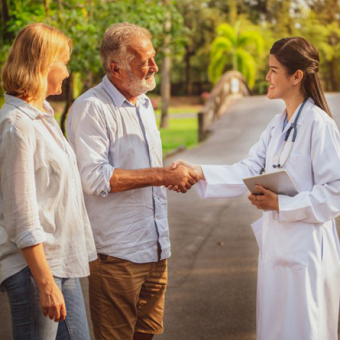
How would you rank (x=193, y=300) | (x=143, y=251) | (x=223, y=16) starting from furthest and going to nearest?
(x=223, y=16) < (x=193, y=300) < (x=143, y=251)

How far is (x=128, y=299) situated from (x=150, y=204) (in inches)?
21.7

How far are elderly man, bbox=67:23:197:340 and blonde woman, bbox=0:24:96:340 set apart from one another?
2.20ft

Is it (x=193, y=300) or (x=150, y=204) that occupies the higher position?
(x=150, y=204)

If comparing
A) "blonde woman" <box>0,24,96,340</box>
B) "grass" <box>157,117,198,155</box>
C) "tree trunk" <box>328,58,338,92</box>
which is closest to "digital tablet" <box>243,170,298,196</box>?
"blonde woman" <box>0,24,96,340</box>

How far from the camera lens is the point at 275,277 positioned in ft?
11.4

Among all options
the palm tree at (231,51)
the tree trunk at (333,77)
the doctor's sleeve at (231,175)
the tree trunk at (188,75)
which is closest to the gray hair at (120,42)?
the doctor's sleeve at (231,175)

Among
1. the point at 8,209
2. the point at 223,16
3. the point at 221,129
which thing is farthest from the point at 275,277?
the point at 223,16

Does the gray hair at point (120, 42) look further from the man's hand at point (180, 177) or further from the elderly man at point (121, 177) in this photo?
the man's hand at point (180, 177)

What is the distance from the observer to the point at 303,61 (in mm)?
3436

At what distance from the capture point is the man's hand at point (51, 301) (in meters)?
2.54

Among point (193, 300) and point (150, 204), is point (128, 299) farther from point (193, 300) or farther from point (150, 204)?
point (193, 300)

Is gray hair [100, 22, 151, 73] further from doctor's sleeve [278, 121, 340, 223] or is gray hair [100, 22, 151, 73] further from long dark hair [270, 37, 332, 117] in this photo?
doctor's sleeve [278, 121, 340, 223]

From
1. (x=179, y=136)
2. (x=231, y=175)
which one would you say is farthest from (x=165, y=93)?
(x=231, y=175)

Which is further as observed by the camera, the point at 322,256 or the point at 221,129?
the point at 221,129
